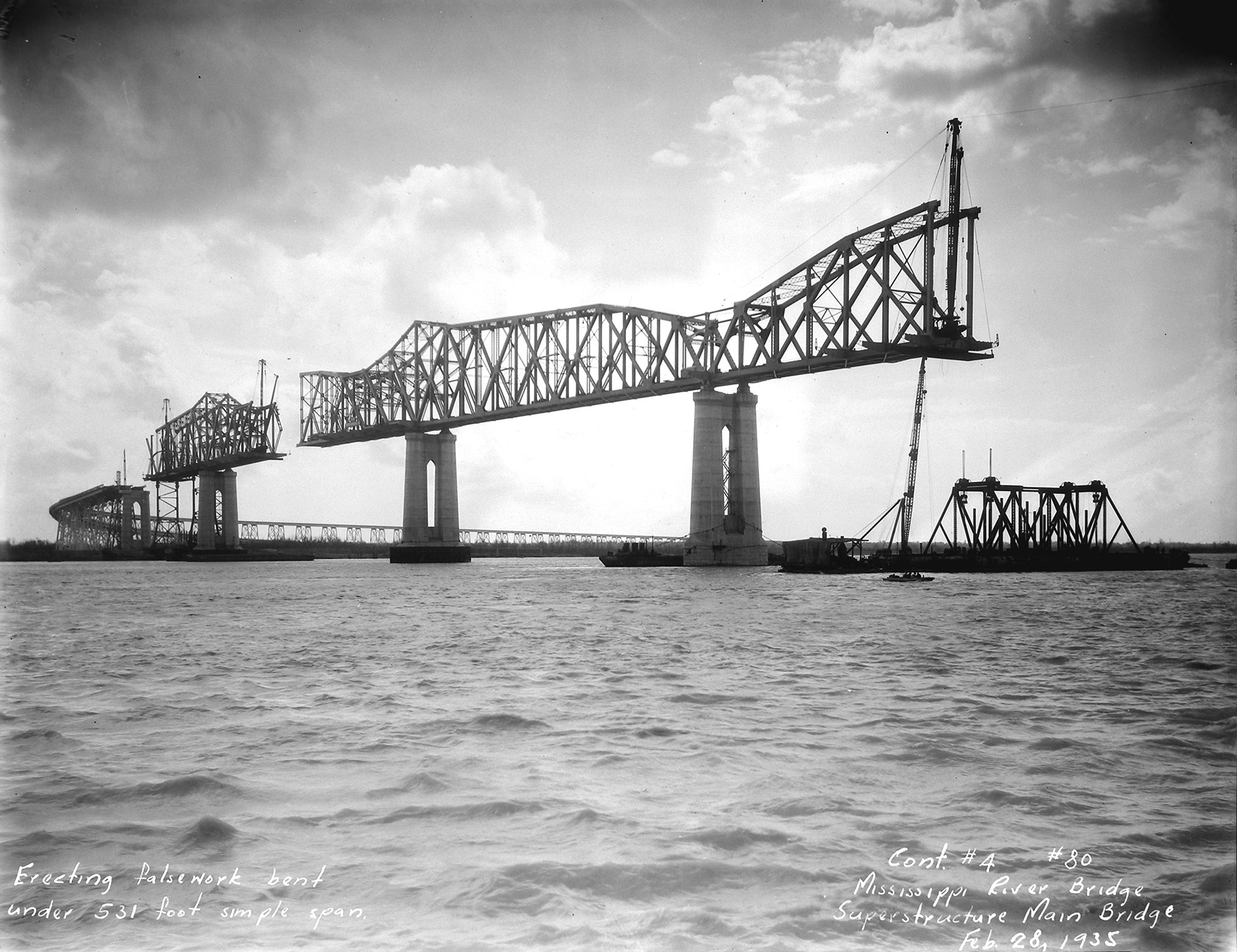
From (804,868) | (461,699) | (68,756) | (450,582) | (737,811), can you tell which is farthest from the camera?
(450,582)

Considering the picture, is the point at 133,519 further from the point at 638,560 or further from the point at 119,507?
the point at 638,560

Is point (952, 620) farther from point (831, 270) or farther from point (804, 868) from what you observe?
point (831, 270)

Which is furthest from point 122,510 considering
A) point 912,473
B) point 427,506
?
point 912,473

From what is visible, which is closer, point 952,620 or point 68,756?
point 68,756

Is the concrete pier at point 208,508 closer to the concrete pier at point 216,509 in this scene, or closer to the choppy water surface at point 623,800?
the concrete pier at point 216,509

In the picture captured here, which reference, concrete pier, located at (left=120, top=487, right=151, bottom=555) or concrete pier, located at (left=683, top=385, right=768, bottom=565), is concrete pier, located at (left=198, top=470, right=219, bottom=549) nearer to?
concrete pier, located at (left=120, top=487, right=151, bottom=555)

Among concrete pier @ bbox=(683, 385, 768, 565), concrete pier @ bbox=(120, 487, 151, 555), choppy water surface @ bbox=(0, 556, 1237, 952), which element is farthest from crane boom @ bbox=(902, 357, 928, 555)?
concrete pier @ bbox=(120, 487, 151, 555)

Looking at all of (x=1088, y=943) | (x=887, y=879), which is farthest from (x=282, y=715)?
(x=1088, y=943)
